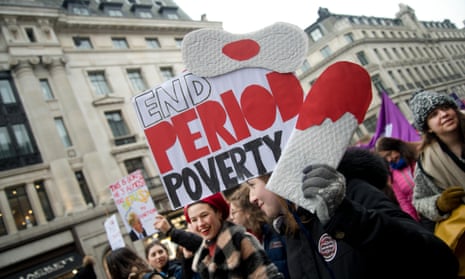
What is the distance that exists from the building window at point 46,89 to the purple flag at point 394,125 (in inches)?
712

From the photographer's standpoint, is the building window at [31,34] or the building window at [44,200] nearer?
the building window at [44,200]

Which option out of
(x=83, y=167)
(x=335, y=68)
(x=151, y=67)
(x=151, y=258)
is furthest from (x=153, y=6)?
(x=335, y=68)

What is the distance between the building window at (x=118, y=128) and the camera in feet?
65.6

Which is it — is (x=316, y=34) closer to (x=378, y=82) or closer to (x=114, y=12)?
(x=378, y=82)

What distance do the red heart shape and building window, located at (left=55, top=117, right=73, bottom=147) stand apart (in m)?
19.3

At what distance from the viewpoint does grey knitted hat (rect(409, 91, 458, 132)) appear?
243 cm

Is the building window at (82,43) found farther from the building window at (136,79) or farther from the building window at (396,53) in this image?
the building window at (396,53)

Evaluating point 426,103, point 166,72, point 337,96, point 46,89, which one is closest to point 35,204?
point 46,89

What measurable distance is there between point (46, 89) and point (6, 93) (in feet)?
6.37

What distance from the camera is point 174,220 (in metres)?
19.8

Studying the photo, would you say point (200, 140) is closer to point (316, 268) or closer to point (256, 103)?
point (256, 103)

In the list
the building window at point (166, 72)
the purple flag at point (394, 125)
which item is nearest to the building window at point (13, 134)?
the building window at point (166, 72)

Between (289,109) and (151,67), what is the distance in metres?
22.5

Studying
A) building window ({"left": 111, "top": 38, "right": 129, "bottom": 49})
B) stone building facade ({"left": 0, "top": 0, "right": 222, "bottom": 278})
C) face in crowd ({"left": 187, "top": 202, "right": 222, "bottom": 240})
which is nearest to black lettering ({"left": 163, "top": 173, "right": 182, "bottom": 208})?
face in crowd ({"left": 187, "top": 202, "right": 222, "bottom": 240})
